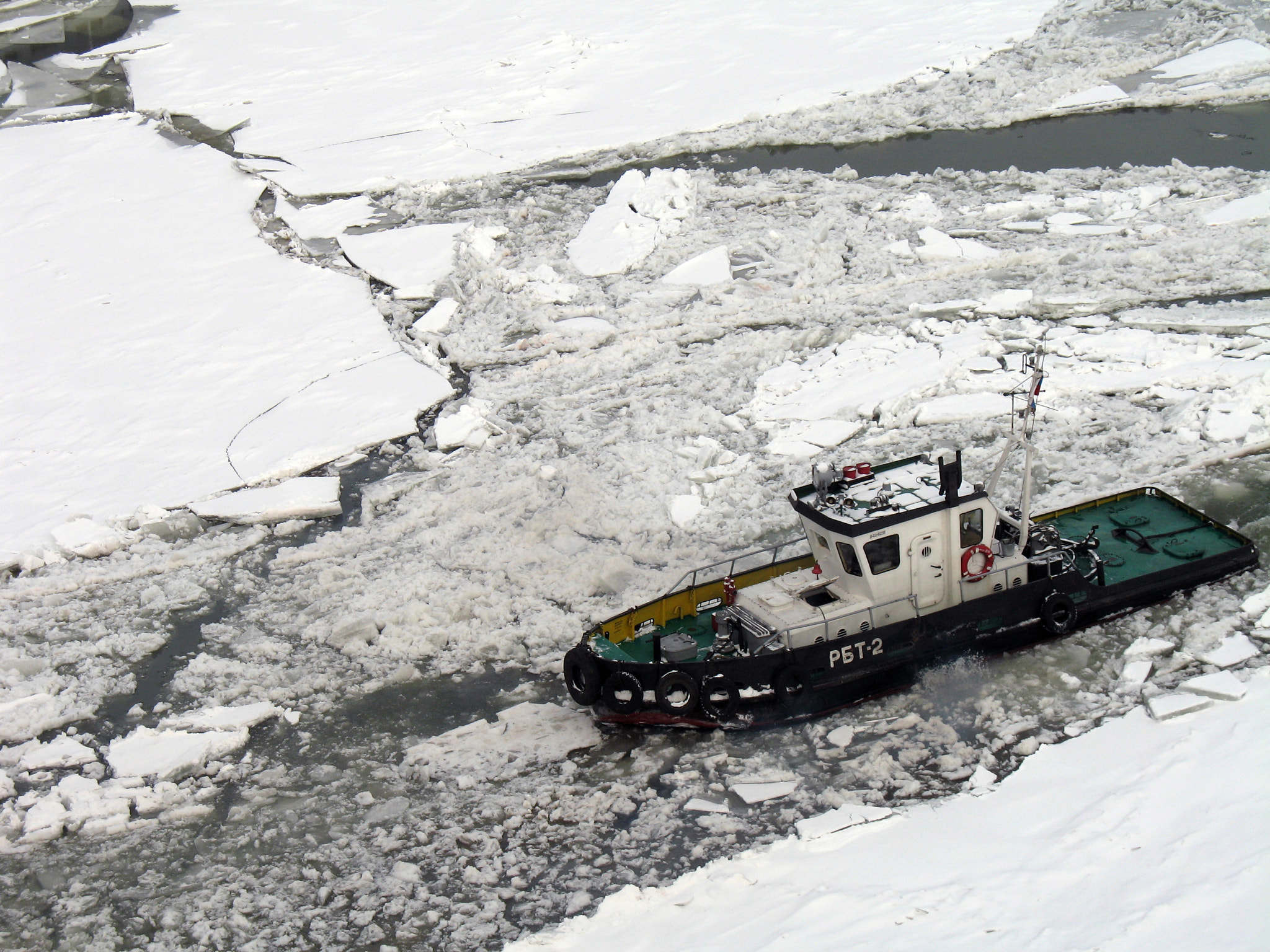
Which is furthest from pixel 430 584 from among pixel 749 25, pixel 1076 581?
pixel 749 25

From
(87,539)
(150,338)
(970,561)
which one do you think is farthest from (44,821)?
(150,338)

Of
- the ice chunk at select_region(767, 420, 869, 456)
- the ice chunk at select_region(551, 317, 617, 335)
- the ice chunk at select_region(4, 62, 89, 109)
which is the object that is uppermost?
the ice chunk at select_region(4, 62, 89, 109)

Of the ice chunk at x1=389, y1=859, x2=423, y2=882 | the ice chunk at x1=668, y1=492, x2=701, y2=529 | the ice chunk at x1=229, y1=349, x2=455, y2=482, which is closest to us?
the ice chunk at x1=389, y1=859, x2=423, y2=882

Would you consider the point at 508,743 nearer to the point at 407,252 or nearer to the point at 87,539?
the point at 87,539

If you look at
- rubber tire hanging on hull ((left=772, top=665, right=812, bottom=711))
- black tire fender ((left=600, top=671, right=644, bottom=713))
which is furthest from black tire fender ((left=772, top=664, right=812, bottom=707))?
black tire fender ((left=600, top=671, right=644, bottom=713))

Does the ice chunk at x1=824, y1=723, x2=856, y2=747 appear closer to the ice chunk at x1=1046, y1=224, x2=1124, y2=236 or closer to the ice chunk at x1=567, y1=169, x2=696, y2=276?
the ice chunk at x1=567, y1=169, x2=696, y2=276

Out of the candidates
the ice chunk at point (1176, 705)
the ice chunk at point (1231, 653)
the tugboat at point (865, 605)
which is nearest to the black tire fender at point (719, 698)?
the tugboat at point (865, 605)

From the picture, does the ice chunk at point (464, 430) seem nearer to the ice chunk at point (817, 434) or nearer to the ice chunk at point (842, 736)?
the ice chunk at point (817, 434)
